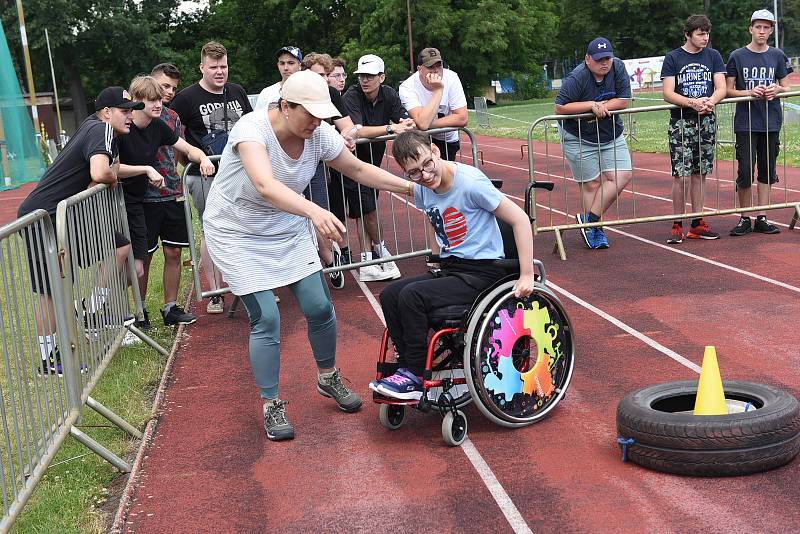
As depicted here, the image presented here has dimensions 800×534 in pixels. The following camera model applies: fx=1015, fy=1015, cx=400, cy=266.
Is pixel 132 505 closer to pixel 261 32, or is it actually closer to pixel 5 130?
pixel 5 130

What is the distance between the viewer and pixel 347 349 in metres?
7.12

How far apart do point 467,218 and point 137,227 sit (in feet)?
10.8

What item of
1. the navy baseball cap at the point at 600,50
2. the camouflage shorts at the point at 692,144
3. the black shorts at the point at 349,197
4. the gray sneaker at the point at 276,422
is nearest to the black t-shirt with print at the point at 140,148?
the black shorts at the point at 349,197

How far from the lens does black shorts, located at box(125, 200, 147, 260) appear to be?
7.54 meters

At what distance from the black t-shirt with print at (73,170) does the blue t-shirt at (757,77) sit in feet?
21.0

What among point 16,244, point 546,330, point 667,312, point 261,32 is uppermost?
point 261,32

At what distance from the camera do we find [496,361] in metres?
4.93

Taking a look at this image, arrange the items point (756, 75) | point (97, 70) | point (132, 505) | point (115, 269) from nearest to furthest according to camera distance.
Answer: point (132, 505) < point (115, 269) < point (756, 75) < point (97, 70)

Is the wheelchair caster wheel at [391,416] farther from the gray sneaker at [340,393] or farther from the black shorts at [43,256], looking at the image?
the black shorts at [43,256]

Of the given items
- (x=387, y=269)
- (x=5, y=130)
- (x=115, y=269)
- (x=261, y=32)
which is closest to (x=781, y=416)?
(x=115, y=269)

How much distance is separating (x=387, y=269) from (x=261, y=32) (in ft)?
213

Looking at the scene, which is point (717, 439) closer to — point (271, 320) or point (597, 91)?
point (271, 320)

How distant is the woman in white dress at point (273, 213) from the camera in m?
4.80

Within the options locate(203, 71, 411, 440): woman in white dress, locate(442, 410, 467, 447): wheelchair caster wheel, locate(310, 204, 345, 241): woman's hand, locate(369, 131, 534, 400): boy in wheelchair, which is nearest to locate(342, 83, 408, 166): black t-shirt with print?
locate(203, 71, 411, 440): woman in white dress
